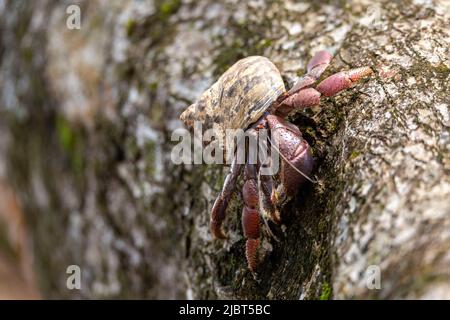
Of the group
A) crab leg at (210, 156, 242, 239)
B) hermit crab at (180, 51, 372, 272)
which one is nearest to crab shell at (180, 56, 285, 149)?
hermit crab at (180, 51, 372, 272)

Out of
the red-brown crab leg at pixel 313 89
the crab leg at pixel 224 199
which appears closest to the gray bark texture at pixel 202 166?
the red-brown crab leg at pixel 313 89

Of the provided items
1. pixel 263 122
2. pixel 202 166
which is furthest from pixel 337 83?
pixel 202 166

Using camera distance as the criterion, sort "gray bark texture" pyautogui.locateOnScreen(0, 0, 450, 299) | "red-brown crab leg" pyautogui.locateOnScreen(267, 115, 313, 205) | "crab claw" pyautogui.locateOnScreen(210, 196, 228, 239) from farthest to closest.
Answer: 1. "crab claw" pyautogui.locateOnScreen(210, 196, 228, 239)
2. "red-brown crab leg" pyautogui.locateOnScreen(267, 115, 313, 205)
3. "gray bark texture" pyautogui.locateOnScreen(0, 0, 450, 299)

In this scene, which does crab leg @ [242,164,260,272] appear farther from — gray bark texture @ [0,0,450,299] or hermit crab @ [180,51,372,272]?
gray bark texture @ [0,0,450,299]

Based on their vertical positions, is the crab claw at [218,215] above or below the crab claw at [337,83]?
below

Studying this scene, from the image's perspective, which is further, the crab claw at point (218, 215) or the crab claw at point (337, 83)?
the crab claw at point (218, 215)

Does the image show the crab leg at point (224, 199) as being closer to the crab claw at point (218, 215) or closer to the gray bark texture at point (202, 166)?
the crab claw at point (218, 215)

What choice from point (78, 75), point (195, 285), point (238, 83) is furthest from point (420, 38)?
point (78, 75)

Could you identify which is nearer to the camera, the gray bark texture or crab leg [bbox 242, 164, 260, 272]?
the gray bark texture
